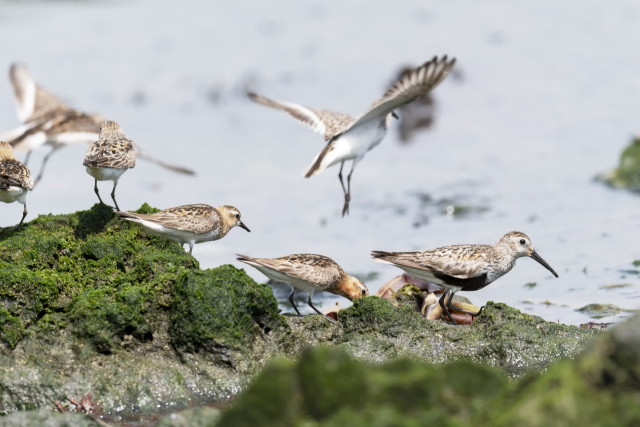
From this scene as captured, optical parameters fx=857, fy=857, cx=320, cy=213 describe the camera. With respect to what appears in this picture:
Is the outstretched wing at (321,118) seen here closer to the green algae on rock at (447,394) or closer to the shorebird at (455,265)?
the shorebird at (455,265)

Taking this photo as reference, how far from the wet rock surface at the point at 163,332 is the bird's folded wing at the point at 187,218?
39cm

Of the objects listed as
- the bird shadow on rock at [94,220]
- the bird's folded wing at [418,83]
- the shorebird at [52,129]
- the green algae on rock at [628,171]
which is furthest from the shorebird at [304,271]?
the green algae on rock at [628,171]

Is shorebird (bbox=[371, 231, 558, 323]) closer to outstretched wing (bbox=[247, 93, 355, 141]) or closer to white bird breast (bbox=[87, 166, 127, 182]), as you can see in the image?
white bird breast (bbox=[87, 166, 127, 182])

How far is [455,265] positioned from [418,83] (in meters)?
2.51

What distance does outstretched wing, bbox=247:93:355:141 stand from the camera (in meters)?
12.3

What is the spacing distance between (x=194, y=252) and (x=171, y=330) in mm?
5670

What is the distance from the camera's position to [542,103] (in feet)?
63.3

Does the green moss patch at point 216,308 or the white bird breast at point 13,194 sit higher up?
the green moss patch at point 216,308

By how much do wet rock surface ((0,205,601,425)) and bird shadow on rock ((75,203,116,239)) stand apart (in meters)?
0.25

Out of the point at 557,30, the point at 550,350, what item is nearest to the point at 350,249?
the point at 550,350

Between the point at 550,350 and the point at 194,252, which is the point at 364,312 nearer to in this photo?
the point at 550,350

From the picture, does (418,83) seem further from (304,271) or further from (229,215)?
(304,271)

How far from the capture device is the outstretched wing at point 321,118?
12336mm

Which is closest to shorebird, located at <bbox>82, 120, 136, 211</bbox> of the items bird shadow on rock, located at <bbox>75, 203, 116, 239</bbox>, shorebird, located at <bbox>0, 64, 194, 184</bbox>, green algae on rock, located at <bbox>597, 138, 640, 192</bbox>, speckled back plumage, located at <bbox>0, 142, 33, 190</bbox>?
bird shadow on rock, located at <bbox>75, 203, 116, 239</bbox>
